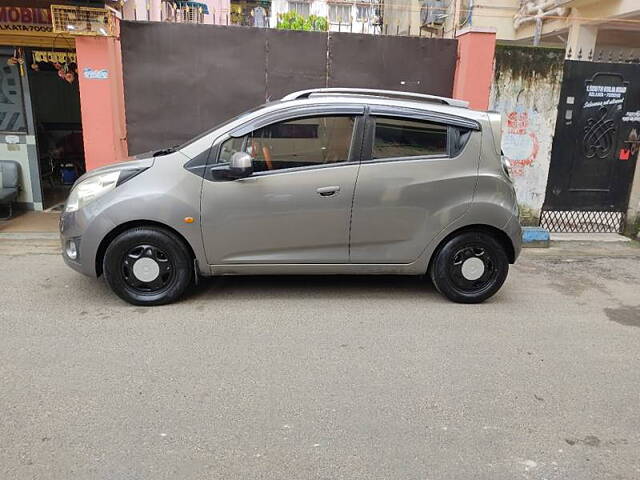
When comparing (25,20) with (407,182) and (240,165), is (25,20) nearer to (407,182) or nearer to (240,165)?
(240,165)

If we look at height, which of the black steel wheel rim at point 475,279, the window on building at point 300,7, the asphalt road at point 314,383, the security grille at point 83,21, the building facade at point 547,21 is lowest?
the asphalt road at point 314,383

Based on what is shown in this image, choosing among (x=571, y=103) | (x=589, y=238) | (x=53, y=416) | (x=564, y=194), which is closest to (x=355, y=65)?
(x=571, y=103)

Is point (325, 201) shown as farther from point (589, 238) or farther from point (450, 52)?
point (589, 238)

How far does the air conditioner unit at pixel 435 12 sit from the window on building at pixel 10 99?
14408 millimetres

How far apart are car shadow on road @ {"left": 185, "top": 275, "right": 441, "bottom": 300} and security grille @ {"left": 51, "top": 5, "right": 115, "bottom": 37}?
3632 millimetres

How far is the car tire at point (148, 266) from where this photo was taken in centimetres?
A: 457

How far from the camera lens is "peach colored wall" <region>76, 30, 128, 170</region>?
6.76 metres

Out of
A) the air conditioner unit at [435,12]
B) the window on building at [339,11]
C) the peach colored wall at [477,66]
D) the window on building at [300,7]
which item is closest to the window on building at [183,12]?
the air conditioner unit at [435,12]

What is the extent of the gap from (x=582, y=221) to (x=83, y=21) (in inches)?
294

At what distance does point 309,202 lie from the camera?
4.66 metres

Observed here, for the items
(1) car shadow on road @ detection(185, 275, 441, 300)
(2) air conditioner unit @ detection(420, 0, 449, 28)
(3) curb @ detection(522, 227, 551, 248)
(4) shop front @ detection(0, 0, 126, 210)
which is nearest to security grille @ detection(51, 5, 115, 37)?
(4) shop front @ detection(0, 0, 126, 210)

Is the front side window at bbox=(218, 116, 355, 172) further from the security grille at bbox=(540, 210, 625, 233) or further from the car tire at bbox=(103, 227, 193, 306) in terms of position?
the security grille at bbox=(540, 210, 625, 233)

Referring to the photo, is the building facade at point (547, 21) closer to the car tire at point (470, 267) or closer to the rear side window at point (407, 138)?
the rear side window at point (407, 138)

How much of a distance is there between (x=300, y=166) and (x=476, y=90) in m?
3.91
